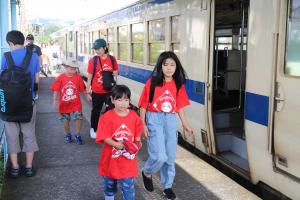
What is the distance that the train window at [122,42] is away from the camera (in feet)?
32.1

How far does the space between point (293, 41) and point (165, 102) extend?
131 centimetres

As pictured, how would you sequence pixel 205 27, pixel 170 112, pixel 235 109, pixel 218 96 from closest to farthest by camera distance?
pixel 170 112 < pixel 205 27 < pixel 235 109 < pixel 218 96

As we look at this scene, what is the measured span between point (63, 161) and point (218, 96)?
2.72 m

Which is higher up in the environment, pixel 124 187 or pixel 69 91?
pixel 69 91

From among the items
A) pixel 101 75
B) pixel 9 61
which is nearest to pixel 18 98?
pixel 9 61

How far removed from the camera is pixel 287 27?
12.3 ft

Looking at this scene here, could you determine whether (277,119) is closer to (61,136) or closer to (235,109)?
(235,109)

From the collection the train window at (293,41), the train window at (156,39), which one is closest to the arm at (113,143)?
the train window at (293,41)

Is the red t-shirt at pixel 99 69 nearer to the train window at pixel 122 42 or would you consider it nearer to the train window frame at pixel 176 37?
the train window frame at pixel 176 37

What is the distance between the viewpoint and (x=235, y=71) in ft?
22.3

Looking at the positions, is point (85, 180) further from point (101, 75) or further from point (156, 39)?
point (156, 39)

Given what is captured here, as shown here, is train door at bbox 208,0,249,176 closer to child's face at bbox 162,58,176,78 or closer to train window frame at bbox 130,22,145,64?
child's face at bbox 162,58,176,78

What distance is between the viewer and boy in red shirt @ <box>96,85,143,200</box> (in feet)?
11.5

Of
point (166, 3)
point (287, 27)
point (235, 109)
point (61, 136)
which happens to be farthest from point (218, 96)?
point (287, 27)
